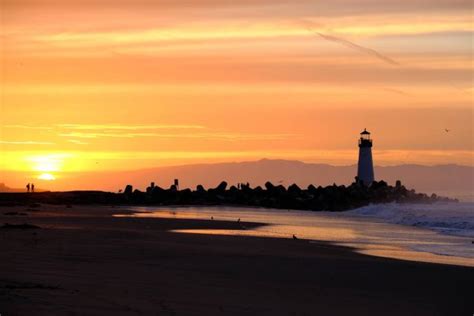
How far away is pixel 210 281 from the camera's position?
10680 millimetres

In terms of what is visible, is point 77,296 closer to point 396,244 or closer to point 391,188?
point 396,244

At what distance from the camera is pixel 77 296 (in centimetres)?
849

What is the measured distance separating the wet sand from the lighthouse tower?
48.4m

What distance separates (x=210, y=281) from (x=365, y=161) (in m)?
56.4

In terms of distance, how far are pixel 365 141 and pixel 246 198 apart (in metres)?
12.4

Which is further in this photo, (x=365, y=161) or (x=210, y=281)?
(x=365, y=161)

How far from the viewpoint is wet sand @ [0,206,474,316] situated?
8.46m

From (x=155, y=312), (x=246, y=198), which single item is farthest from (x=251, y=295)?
(x=246, y=198)

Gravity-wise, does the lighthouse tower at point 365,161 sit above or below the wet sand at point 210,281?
above

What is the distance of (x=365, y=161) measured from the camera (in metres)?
66.1

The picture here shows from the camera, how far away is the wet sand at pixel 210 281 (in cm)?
846

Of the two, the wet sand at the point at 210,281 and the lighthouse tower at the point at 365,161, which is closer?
the wet sand at the point at 210,281

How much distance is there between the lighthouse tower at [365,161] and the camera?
64.7 meters

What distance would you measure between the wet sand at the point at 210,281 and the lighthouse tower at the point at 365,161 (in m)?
48.4
